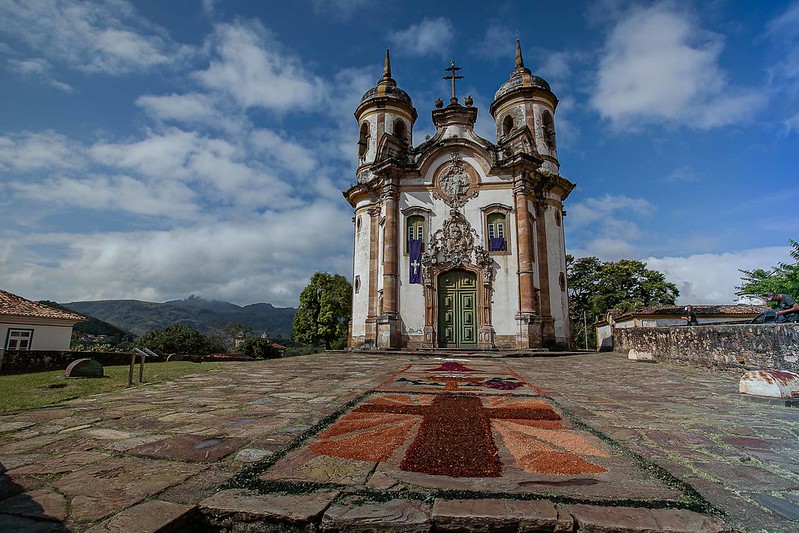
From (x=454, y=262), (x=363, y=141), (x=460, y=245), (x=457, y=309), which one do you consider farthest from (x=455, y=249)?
(x=363, y=141)

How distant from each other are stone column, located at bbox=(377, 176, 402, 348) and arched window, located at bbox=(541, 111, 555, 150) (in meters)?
9.43

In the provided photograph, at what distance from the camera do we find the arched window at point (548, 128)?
2298 cm

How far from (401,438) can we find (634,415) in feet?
9.17

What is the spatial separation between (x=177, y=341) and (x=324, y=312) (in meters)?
17.4

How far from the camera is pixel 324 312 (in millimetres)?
41156

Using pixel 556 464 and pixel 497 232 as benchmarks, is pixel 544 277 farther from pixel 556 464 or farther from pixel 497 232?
pixel 556 464

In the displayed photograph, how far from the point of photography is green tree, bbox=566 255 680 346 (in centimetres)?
3638

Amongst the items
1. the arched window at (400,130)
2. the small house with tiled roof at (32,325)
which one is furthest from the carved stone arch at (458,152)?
the small house with tiled roof at (32,325)

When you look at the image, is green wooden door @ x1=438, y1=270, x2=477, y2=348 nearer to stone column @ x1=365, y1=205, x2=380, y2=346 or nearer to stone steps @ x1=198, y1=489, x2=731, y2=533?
stone column @ x1=365, y1=205, x2=380, y2=346

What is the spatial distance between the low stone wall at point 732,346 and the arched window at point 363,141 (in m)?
17.4

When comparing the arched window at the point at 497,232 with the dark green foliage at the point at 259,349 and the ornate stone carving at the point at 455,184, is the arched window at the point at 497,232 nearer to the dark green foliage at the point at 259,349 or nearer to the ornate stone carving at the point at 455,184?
the ornate stone carving at the point at 455,184

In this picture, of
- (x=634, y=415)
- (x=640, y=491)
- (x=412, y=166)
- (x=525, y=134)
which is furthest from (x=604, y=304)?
(x=640, y=491)

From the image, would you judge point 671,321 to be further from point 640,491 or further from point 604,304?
point 640,491

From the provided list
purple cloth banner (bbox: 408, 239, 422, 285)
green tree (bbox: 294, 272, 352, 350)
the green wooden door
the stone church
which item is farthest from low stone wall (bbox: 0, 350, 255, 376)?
green tree (bbox: 294, 272, 352, 350)
